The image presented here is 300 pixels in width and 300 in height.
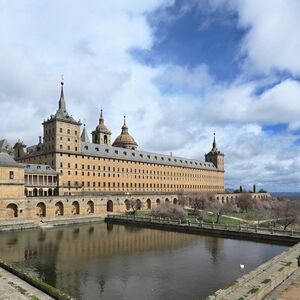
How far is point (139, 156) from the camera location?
338ft

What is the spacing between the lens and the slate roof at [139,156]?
3433 inches

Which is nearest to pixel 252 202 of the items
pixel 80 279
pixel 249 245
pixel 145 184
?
pixel 145 184

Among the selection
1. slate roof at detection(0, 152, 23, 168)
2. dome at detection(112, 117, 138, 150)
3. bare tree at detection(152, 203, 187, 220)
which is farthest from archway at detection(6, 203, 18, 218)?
dome at detection(112, 117, 138, 150)

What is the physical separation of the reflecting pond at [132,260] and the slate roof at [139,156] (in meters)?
37.0

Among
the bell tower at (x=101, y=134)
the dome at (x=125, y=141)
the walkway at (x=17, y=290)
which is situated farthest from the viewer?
the dome at (x=125, y=141)

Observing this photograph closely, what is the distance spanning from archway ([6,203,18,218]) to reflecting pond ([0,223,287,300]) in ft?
23.2

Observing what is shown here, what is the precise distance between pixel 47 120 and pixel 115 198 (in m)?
24.6

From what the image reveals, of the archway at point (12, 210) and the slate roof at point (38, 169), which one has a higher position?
the slate roof at point (38, 169)

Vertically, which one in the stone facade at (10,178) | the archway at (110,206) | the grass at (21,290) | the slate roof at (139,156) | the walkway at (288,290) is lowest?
the walkway at (288,290)

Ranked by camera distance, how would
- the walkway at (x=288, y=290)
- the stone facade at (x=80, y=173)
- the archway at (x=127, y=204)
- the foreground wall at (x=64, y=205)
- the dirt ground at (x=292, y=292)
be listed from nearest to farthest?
the dirt ground at (x=292, y=292)
the walkway at (x=288, y=290)
the foreground wall at (x=64, y=205)
the stone facade at (x=80, y=173)
the archway at (x=127, y=204)

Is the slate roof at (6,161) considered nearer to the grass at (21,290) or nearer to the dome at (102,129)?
the grass at (21,290)

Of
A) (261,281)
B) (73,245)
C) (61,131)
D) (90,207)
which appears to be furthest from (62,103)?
(261,281)

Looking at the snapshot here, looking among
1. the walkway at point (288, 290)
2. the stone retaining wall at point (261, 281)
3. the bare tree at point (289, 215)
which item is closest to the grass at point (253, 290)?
the stone retaining wall at point (261, 281)

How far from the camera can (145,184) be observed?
103m
